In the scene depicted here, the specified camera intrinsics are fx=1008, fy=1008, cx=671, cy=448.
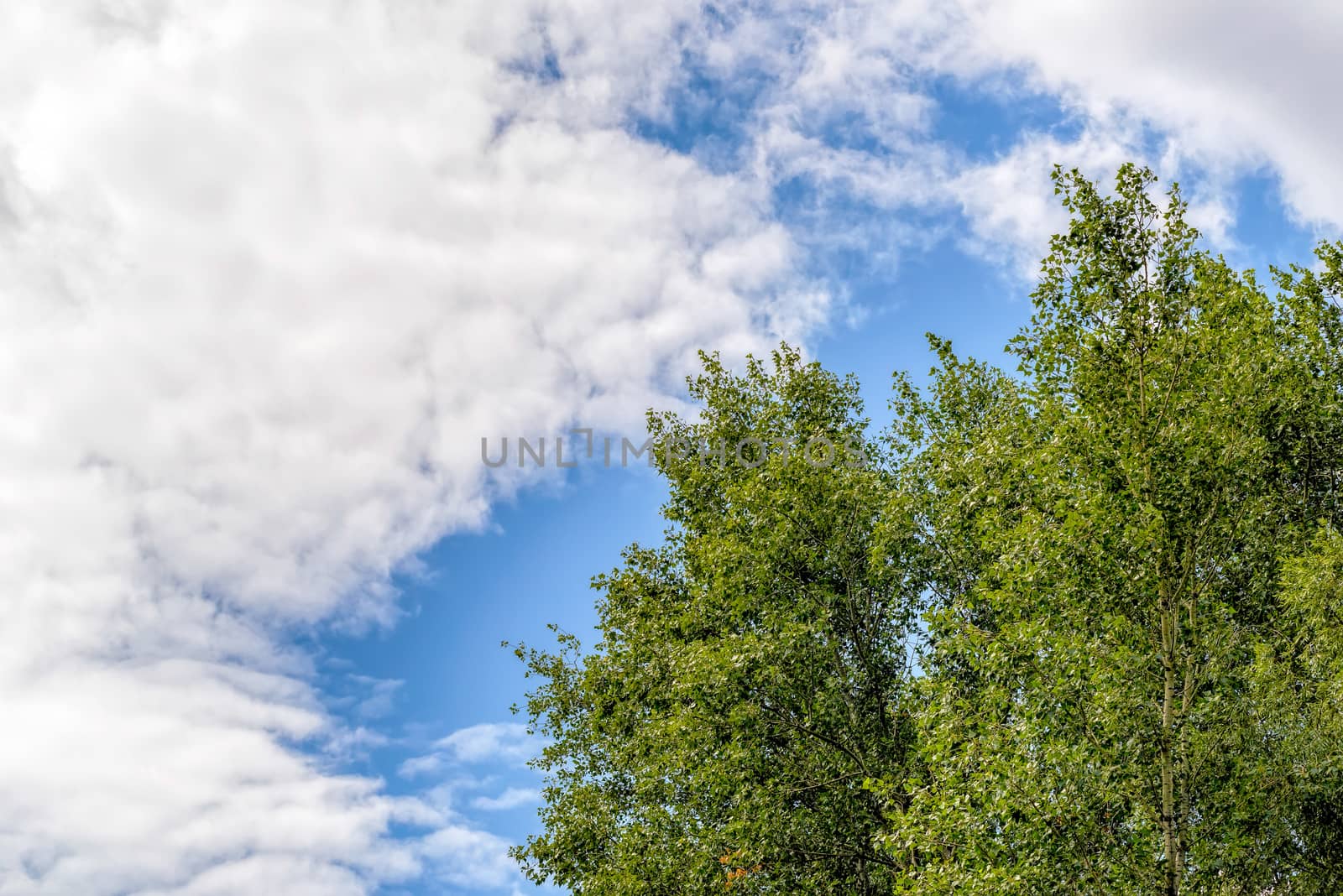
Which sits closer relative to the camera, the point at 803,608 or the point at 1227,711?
the point at 1227,711

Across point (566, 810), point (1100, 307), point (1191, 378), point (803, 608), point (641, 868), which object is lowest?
point (641, 868)

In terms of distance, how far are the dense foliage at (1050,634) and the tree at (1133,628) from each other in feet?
0.21

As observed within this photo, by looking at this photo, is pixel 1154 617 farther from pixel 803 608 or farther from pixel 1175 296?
pixel 803 608

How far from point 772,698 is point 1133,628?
8.74m

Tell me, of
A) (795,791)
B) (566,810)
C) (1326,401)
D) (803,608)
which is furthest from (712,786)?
(1326,401)

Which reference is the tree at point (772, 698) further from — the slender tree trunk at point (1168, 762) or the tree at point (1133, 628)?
the slender tree trunk at point (1168, 762)

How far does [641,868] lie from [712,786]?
10.7ft

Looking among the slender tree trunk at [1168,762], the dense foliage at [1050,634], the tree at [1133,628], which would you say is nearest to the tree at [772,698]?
the dense foliage at [1050,634]

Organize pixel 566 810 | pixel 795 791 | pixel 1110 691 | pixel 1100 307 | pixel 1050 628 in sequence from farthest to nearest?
pixel 566 810 < pixel 795 791 < pixel 1100 307 < pixel 1050 628 < pixel 1110 691

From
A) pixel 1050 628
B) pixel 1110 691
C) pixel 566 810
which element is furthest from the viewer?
pixel 566 810

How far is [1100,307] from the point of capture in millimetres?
19047

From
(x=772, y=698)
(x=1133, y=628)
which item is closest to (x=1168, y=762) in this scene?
(x=1133, y=628)

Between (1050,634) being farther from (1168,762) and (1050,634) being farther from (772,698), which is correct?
(772,698)

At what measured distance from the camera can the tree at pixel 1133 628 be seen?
15906 mm
